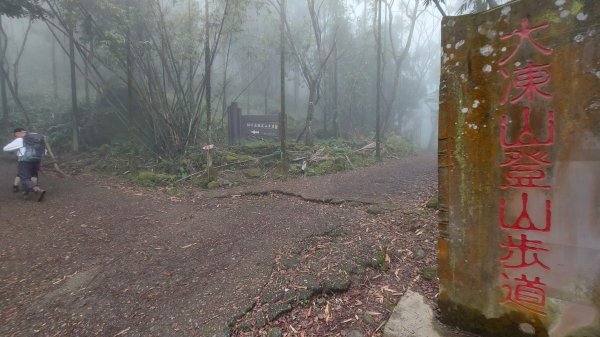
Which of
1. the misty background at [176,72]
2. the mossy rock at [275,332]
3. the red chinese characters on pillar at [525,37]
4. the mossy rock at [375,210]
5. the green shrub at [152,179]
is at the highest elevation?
the misty background at [176,72]

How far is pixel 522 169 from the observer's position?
2029 mm

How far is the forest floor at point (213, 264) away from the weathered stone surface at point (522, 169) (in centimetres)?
79

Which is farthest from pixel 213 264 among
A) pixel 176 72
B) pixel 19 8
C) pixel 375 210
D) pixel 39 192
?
pixel 19 8

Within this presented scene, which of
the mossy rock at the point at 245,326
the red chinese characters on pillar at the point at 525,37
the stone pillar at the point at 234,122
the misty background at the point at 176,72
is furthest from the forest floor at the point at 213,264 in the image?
Result: the stone pillar at the point at 234,122

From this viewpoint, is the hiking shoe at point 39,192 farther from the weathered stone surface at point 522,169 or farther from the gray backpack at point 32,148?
the weathered stone surface at point 522,169

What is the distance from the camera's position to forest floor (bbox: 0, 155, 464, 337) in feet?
9.59

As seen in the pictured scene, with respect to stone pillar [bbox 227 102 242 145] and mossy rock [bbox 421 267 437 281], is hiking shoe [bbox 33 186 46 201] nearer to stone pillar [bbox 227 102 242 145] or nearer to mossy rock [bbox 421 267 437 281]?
stone pillar [bbox 227 102 242 145]

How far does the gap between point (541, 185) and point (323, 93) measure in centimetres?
1776

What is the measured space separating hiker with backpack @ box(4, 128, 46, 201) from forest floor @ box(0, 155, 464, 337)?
0.97 ft

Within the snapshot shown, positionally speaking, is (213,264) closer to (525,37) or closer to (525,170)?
(525,170)

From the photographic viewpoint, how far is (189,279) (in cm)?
364

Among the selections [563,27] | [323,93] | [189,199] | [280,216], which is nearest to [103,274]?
[280,216]

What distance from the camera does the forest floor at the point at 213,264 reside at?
9.59ft

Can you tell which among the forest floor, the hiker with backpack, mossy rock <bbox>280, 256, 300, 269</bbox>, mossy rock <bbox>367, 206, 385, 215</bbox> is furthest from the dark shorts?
mossy rock <bbox>367, 206, 385, 215</bbox>
